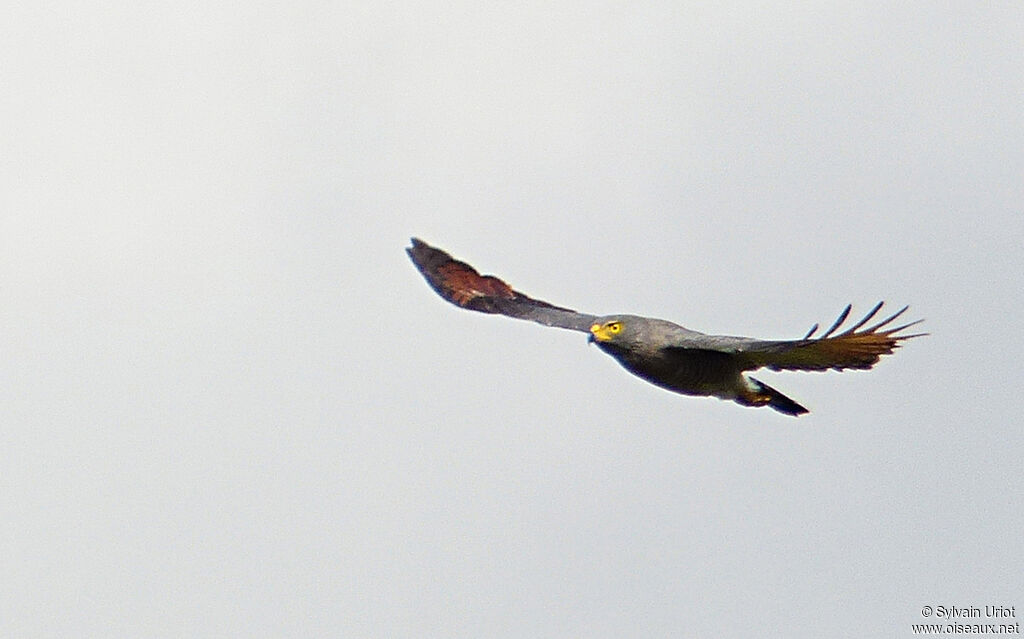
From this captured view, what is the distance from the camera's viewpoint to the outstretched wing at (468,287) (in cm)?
2267

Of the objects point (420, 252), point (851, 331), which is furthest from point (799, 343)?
point (420, 252)

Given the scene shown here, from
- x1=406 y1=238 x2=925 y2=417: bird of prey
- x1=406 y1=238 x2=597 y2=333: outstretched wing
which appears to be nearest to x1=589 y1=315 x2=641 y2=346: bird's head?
x1=406 y1=238 x2=925 y2=417: bird of prey

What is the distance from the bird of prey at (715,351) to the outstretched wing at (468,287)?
0.32 ft

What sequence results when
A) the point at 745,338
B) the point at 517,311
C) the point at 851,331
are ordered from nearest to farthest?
the point at 851,331 → the point at 745,338 → the point at 517,311

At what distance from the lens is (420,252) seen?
23719 mm

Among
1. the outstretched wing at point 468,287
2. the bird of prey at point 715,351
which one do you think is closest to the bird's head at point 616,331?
the bird of prey at point 715,351

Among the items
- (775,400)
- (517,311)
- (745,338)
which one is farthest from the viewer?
(517,311)

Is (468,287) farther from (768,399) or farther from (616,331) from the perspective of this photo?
(768,399)

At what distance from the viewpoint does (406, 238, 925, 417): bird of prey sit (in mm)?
18391

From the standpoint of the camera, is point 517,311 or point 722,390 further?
point 517,311

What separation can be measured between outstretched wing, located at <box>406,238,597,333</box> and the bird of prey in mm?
97

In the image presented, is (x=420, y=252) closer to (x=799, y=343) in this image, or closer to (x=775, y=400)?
(x=775, y=400)

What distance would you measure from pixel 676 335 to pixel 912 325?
261cm

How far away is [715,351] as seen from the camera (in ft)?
63.3
